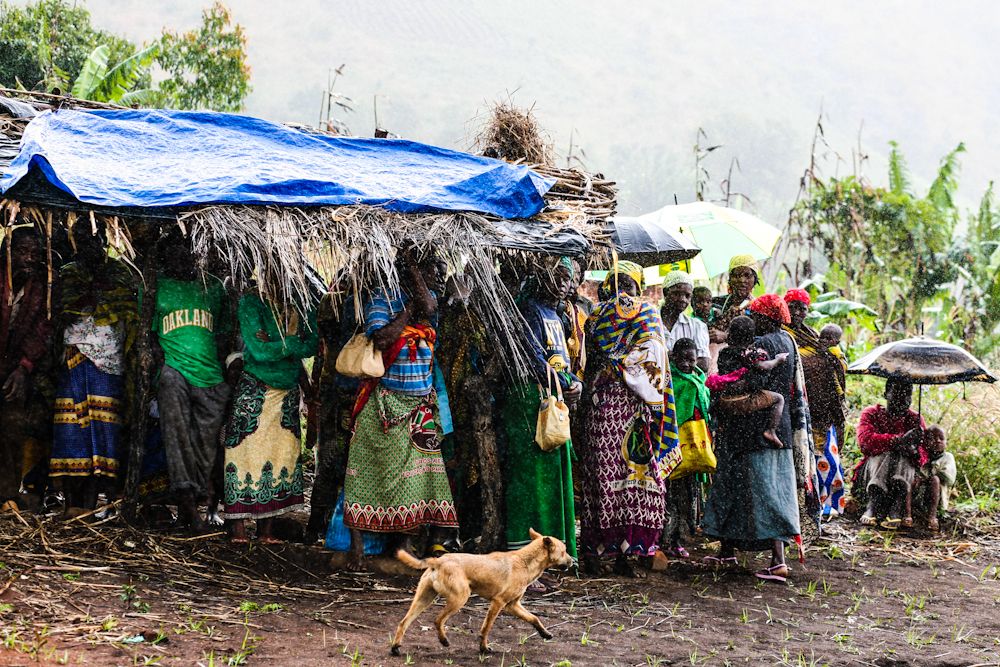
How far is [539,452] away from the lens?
6453mm

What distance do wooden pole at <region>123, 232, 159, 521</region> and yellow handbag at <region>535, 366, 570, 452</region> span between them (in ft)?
7.85

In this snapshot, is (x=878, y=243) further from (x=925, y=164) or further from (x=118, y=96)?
(x=925, y=164)

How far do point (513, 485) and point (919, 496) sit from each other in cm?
433

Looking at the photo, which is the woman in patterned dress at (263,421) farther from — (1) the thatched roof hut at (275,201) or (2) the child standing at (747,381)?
(2) the child standing at (747,381)

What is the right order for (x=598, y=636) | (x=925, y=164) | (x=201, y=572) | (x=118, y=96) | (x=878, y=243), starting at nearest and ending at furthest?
(x=598, y=636), (x=201, y=572), (x=118, y=96), (x=878, y=243), (x=925, y=164)

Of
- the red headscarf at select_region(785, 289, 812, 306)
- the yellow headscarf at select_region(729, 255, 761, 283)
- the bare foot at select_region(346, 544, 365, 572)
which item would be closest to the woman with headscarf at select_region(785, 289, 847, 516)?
the red headscarf at select_region(785, 289, 812, 306)

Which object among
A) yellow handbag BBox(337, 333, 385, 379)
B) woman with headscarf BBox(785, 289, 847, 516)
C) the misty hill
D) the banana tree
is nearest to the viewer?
yellow handbag BBox(337, 333, 385, 379)

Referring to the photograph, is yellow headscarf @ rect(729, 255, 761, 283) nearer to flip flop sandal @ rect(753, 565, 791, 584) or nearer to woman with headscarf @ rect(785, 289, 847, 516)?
woman with headscarf @ rect(785, 289, 847, 516)

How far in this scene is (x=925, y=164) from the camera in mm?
91188

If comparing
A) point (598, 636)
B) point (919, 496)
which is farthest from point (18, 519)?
point (919, 496)

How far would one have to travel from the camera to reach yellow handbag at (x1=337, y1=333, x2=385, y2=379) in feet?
19.7

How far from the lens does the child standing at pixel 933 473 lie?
345 inches

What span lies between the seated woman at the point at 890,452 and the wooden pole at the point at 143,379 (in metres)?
5.98

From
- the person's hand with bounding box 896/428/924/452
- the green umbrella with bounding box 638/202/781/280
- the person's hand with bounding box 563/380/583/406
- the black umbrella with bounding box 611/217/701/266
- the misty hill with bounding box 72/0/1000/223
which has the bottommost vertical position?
the person's hand with bounding box 896/428/924/452
